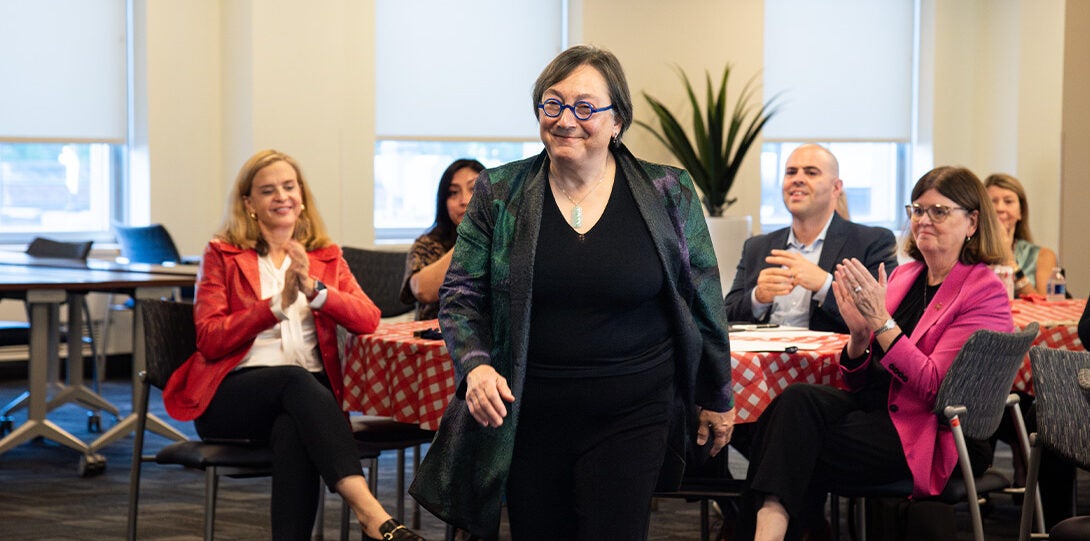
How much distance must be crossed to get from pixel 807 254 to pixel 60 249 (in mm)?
4390

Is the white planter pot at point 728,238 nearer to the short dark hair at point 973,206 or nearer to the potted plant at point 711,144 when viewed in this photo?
the potted plant at point 711,144

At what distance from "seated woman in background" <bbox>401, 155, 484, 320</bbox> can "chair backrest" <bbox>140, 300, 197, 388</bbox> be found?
0.87m

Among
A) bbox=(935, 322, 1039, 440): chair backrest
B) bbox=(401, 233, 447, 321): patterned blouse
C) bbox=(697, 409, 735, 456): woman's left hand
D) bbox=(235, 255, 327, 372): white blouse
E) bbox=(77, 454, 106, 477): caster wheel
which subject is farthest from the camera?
bbox=(77, 454, 106, 477): caster wheel

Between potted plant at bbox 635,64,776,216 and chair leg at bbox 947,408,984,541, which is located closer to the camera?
chair leg at bbox 947,408,984,541

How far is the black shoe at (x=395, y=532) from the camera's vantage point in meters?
A: 3.22

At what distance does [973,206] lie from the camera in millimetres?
3418

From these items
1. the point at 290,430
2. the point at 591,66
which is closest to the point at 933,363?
the point at 591,66

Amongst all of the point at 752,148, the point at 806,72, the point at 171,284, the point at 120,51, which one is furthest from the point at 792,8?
the point at 171,284

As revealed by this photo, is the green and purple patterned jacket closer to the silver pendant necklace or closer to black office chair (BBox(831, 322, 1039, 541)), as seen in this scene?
the silver pendant necklace

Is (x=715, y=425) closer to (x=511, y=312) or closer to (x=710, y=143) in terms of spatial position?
(x=511, y=312)

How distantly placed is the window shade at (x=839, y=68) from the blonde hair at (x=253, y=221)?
6.28 m

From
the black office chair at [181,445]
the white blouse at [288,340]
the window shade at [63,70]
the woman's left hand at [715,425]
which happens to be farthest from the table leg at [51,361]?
the woman's left hand at [715,425]

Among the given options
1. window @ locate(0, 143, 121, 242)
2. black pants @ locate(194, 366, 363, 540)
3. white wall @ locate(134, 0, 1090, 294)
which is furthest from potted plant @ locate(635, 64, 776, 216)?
black pants @ locate(194, 366, 363, 540)

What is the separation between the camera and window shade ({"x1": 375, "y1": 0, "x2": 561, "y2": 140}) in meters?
8.72
